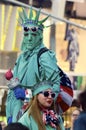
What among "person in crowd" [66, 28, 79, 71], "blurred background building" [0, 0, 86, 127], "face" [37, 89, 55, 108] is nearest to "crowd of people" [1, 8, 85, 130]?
"face" [37, 89, 55, 108]

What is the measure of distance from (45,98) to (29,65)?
1.20 m

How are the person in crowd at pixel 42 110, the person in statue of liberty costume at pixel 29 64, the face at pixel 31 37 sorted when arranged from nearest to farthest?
the person in crowd at pixel 42 110, the person in statue of liberty costume at pixel 29 64, the face at pixel 31 37

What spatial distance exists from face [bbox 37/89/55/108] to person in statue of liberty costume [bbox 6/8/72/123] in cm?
53

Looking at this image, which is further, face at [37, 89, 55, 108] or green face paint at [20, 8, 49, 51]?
green face paint at [20, 8, 49, 51]

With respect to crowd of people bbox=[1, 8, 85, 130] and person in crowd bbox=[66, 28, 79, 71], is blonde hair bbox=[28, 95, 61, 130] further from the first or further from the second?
person in crowd bbox=[66, 28, 79, 71]

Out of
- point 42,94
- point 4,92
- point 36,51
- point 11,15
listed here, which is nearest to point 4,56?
point 11,15

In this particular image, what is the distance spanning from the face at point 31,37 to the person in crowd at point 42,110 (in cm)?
109

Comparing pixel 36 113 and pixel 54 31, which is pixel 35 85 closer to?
pixel 36 113

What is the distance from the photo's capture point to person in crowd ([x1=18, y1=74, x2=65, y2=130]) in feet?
22.5

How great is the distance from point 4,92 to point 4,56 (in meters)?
5.26

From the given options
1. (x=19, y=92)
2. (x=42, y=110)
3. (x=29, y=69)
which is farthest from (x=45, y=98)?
(x=29, y=69)

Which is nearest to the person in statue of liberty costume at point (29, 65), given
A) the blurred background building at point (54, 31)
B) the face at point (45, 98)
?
the face at point (45, 98)

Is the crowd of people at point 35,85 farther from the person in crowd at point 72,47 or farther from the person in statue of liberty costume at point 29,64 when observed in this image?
the person in crowd at point 72,47

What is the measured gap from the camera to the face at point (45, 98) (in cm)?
699
